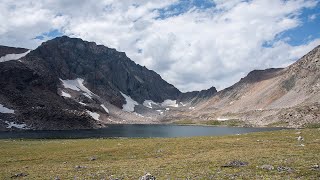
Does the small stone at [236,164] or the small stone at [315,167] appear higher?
the small stone at [315,167]

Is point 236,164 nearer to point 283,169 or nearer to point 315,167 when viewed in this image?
point 283,169

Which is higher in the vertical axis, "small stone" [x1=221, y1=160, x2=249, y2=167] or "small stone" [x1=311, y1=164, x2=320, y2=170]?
"small stone" [x1=311, y1=164, x2=320, y2=170]

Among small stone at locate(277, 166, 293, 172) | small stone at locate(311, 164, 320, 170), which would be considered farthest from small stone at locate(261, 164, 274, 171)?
small stone at locate(311, 164, 320, 170)


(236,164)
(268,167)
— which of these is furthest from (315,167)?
(236,164)

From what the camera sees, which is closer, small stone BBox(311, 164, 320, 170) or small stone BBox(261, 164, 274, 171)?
small stone BBox(311, 164, 320, 170)

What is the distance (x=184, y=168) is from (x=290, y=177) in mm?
→ 12205

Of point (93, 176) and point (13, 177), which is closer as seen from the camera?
point (93, 176)

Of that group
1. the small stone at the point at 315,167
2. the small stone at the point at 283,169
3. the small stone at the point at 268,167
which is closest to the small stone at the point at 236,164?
the small stone at the point at 268,167

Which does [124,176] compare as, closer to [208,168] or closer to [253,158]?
[208,168]

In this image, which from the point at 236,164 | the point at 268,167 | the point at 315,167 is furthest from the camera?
the point at 236,164

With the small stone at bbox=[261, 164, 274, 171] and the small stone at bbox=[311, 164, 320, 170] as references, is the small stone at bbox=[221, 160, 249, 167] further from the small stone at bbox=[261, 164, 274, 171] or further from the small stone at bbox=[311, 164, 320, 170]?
the small stone at bbox=[311, 164, 320, 170]

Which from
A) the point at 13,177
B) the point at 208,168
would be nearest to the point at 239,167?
the point at 208,168

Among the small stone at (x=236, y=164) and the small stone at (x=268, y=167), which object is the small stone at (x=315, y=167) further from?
the small stone at (x=236, y=164)

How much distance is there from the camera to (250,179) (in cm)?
2723
